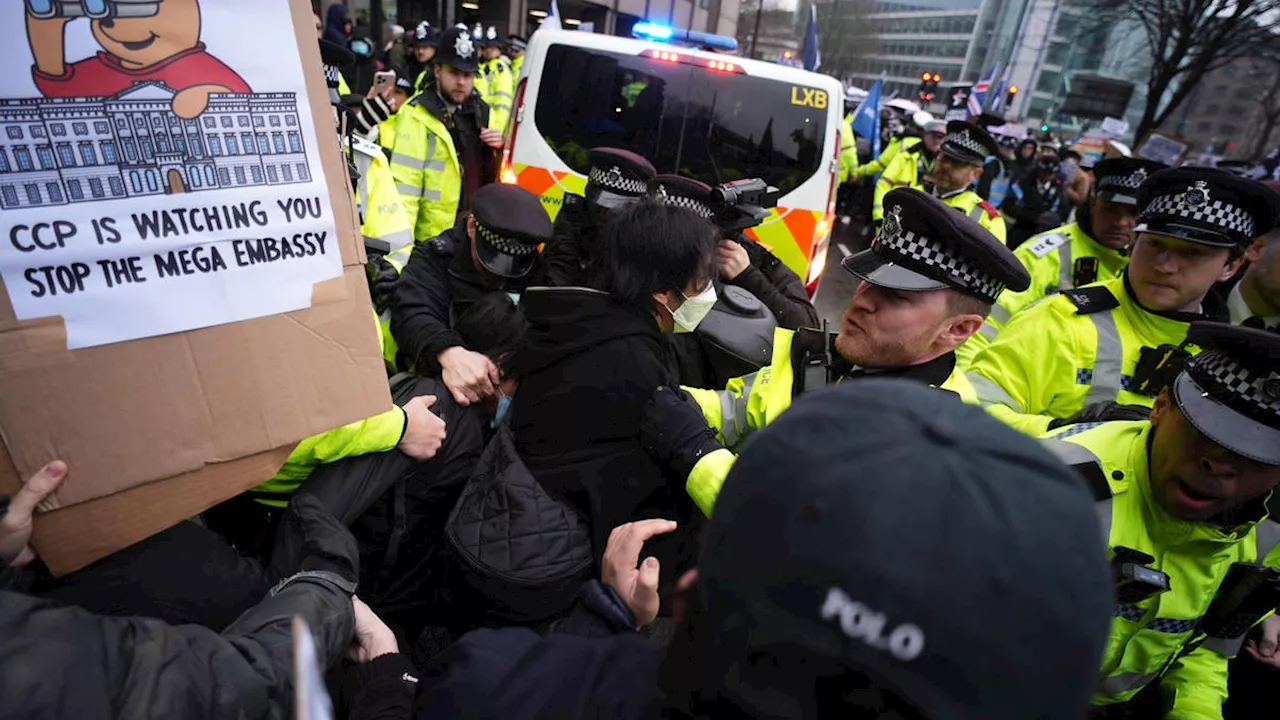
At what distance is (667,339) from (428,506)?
952 mm

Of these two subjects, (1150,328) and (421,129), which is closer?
(1150,328)

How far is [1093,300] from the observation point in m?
2.38

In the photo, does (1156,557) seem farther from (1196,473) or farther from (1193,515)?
(1196,473)

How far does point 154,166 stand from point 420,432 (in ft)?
2.96

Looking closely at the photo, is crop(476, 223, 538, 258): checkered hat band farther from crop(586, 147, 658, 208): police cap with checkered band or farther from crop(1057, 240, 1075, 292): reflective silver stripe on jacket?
crop(1057, 240, 1075, 292): reflective silver stripe on jacket

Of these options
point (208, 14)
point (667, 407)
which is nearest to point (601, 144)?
point (667, 407)

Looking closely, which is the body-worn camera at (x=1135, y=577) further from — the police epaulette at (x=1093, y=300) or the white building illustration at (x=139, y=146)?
the white building illustration at (x=139, y=146)

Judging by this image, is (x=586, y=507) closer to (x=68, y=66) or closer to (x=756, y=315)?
(x=756, y=315)

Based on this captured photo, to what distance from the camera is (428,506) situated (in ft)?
6.37

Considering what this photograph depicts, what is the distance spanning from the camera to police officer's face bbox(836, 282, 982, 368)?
172 centimetres

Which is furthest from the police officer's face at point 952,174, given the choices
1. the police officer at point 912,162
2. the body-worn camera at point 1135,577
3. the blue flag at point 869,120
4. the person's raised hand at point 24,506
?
the blue flag at point 869,120

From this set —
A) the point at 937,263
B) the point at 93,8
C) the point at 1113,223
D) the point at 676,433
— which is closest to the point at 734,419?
the point at 676,433

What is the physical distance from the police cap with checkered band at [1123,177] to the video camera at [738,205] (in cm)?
185

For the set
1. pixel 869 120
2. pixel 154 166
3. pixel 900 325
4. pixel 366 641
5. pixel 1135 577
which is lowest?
pixel 366 641
